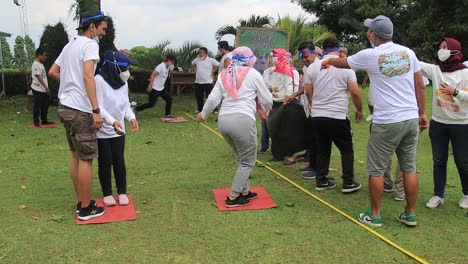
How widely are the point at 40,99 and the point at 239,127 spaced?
6439mm

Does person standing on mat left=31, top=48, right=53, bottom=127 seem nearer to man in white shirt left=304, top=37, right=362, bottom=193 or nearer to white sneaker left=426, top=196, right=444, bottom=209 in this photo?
man in white shirt left=304, top=37, right=362, bottom=193

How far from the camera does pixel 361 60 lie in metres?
3.77

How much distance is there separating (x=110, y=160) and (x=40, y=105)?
19.0 feet

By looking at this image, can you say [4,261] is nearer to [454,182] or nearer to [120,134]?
[120,134]

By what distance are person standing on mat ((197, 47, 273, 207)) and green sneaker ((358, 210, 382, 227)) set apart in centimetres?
115

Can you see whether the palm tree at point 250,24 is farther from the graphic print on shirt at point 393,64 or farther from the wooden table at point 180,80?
the graphic print on shirt at point 393,64

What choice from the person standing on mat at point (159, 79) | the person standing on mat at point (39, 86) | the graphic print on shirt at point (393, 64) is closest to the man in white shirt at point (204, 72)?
the person standing on mat at point (159, 79)

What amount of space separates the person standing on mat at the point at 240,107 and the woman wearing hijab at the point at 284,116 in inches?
51.7

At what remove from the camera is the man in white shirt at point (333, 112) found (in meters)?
4.79

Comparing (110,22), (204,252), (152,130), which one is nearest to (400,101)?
(204,252)

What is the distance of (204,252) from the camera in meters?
3.46

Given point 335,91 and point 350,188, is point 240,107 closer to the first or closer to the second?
point 335,91

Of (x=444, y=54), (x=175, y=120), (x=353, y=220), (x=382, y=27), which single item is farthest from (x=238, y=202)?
(x=175, y=120)

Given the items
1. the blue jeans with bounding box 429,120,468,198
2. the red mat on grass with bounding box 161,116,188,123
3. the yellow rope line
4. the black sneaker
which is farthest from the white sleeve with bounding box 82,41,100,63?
the red mat on grass with bounding box 161,116,188,123
